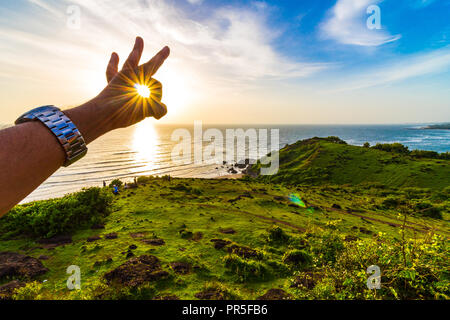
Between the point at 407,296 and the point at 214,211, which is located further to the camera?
the point at 214,211

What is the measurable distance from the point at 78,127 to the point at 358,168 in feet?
261

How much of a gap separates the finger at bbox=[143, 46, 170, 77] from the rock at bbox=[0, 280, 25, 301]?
425 inches

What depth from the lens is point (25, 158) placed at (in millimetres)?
1573

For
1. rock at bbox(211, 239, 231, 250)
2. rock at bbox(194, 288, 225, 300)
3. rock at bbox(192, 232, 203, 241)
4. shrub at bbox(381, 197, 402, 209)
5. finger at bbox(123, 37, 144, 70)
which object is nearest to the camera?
finger at bbox(123, 37, 144, 70)

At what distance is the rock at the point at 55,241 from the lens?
13125 mm

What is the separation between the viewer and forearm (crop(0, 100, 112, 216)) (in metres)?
1.45

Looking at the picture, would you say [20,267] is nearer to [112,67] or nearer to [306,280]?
[112,67]

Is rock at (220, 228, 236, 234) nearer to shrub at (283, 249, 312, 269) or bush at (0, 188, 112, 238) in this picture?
shrub at (283, 249, 312, 269)

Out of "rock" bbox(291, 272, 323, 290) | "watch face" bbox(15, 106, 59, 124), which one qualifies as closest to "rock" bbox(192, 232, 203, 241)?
"rock" bbox(291, 272, 323, 290)

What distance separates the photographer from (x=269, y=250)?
13.6 metres

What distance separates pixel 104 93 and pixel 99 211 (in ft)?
68.1

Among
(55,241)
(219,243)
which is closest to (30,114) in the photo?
(219,243)
